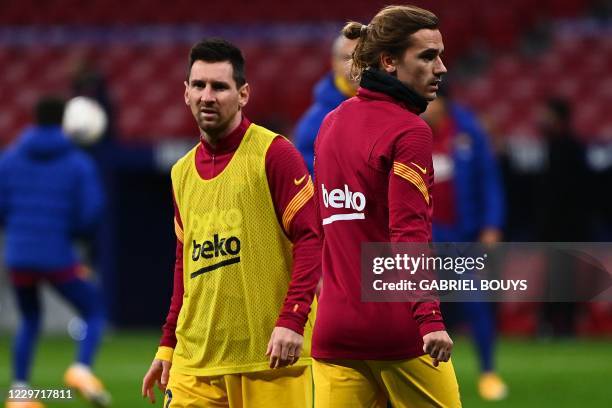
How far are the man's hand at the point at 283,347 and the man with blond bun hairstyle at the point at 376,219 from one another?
144 mm

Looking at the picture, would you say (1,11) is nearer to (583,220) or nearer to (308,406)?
(583,220)

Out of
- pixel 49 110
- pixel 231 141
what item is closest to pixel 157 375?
pixel 231 141

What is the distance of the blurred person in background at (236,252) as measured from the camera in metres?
4.95

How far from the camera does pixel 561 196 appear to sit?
46.9 feet

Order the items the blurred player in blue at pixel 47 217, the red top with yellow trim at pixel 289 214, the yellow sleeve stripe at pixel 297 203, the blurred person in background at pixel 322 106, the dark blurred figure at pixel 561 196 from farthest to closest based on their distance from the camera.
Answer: the dark blurred figure at pixel 561 196 → the blurred player in blue at pixel 47 217 → the blurred person in background at pixel 322 106 → the yellow sleeve stripe at pixel 297 203 → the red top with yellow trim at pixel 289 214

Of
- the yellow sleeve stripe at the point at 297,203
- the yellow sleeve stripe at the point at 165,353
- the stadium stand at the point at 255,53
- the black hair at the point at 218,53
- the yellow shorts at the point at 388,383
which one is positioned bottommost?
the yellow shorts at the point at 388,383

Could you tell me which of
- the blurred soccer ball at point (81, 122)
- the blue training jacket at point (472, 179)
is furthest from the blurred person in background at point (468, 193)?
the blurred soccer ball at point (81, 122)

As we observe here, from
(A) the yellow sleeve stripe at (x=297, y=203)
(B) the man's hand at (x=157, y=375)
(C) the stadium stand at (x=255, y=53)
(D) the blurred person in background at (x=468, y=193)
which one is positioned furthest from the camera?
(C) the stadium stand at (x=255, y=53)

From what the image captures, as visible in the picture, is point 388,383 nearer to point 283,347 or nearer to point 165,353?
point 283,347

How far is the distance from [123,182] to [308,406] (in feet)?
39.4

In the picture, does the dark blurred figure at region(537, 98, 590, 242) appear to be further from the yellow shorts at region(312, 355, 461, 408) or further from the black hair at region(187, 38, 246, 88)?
the yellow shorts at region(312, 355, 461, 408)

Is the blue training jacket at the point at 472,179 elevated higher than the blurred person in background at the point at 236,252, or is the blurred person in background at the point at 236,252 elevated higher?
the blue training jacket at the point at 472,179

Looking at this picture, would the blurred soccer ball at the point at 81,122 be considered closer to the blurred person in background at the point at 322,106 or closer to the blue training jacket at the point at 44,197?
the blue training jacket at the point at 44,197

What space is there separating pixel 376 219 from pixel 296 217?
576 mm
